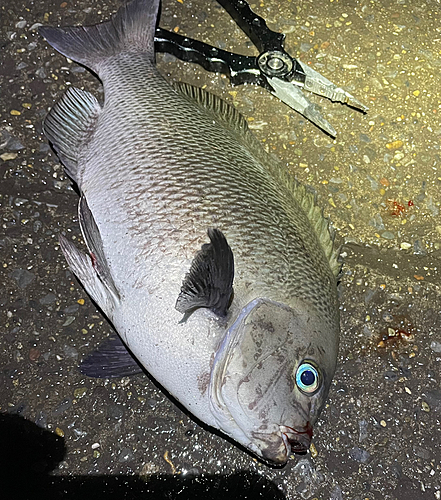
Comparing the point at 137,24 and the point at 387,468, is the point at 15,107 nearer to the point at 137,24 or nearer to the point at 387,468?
the point at 137,24

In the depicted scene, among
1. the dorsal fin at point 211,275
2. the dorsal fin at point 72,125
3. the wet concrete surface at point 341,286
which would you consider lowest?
the wet concrete surface at point 341,286

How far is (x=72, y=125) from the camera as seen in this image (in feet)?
6.24

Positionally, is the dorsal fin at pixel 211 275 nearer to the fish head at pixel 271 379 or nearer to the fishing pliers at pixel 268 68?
the fish head at pixel 271 379

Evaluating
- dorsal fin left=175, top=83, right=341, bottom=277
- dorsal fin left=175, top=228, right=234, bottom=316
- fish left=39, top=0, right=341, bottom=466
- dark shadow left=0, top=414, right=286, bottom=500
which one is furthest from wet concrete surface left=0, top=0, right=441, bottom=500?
dorsal fin left=175, top=228, right=234, bottom=316

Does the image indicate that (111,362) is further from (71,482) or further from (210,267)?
(210,267)

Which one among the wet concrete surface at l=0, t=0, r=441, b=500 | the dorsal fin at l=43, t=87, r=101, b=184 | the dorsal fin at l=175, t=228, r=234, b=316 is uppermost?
the dorsal fin at l=43, t=87, r=101, b=184

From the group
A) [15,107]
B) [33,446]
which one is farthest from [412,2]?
[33,446]

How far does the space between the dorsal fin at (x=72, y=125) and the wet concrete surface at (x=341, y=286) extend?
0.68 ft

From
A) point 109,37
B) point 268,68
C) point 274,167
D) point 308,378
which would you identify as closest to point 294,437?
point 308,378

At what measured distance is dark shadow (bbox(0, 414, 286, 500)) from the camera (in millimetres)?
1579

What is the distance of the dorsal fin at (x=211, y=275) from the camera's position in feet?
4.19

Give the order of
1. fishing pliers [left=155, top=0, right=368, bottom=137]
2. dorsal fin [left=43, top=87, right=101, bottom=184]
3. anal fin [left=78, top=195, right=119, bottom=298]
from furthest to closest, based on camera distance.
→ fishing pliers [left=155, top=0, right=368, bottom=137] < dorsal fin [left=43, top=87, right=101, bottom=184] < anal fin [left=78, top=195, right=119, bottom=298]

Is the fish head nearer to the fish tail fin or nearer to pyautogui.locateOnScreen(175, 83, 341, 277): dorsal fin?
pyautogui.locateOnScreen(175, 83, 341, 277): dorsal fin

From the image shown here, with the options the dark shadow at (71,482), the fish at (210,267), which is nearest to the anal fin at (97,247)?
the fish at (210,267)
